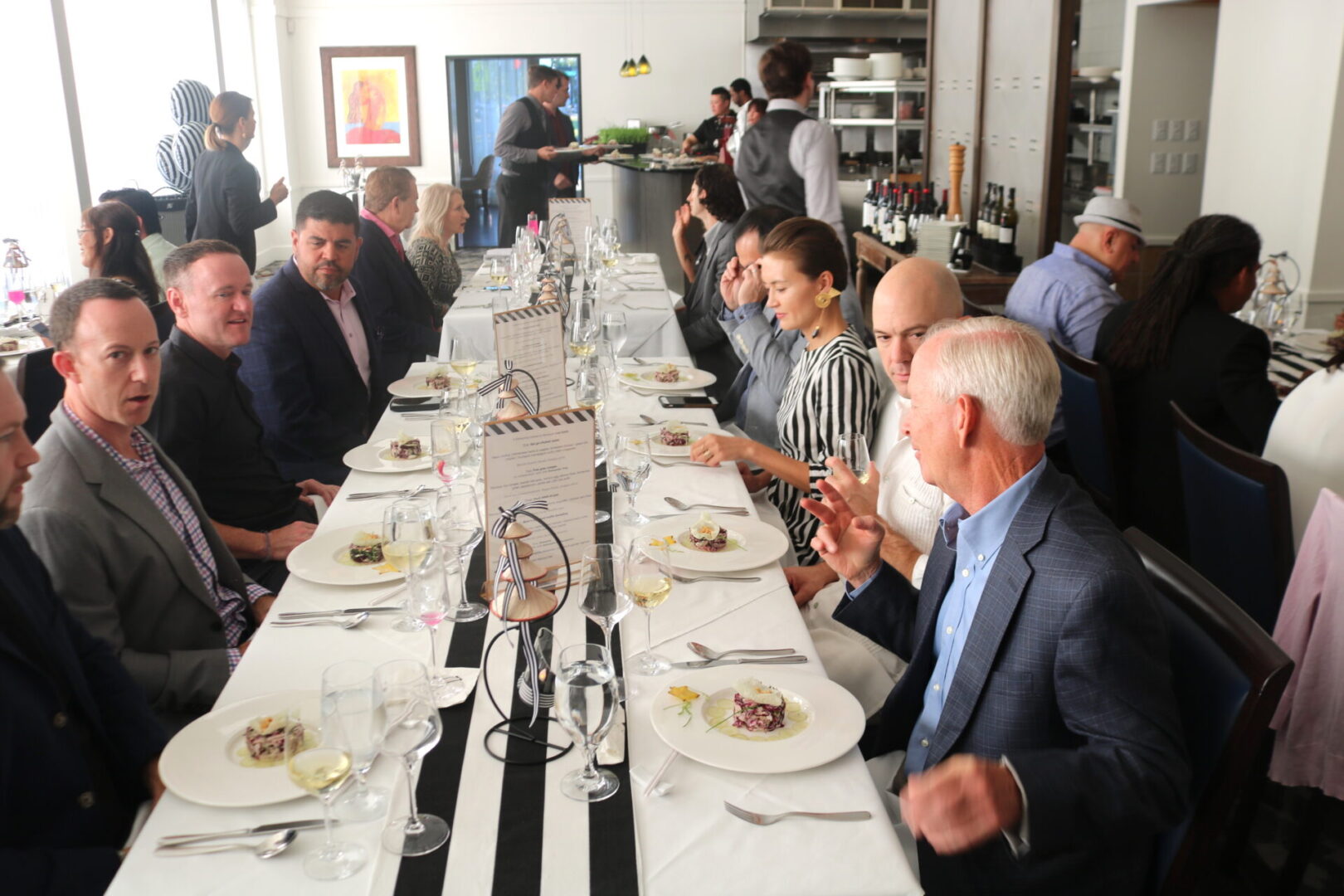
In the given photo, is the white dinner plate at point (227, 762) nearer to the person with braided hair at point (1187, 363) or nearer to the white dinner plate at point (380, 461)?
the white dinner plate at point (380, 461)

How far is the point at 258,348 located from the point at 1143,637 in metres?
3.10

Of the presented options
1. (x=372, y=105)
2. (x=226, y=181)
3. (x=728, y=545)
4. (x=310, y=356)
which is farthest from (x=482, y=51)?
(x=728, y=545)

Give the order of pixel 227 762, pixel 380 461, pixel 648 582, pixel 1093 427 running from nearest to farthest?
pixel 227 762
pixel 648 582
pixel 380 461
pixel 1093 427

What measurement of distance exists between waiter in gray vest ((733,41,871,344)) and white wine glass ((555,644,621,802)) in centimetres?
496

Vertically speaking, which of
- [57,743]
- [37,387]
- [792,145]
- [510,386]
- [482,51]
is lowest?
[57,743]

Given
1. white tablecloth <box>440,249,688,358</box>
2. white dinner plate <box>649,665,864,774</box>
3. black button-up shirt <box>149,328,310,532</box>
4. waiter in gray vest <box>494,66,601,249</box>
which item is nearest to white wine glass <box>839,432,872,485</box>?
white dinner plate <box>649,665,864,774</box>

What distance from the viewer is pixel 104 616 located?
6.82ft

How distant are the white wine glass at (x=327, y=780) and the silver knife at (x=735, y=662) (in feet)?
Answer: 2.07

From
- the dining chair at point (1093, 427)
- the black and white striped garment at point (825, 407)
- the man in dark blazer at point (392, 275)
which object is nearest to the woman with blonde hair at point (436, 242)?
the man in dark blazer at point (392, 275)

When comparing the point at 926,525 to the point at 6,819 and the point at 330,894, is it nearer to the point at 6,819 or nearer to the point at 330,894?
the point at 330,894

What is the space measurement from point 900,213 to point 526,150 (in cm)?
327

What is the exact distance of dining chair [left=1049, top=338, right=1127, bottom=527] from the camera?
3234 millimetres

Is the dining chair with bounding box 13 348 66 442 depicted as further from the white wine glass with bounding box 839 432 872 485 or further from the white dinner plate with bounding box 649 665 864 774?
the white dinner plate with bounding box 649 665 864 774

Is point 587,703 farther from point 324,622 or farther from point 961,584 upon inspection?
point 324,622
